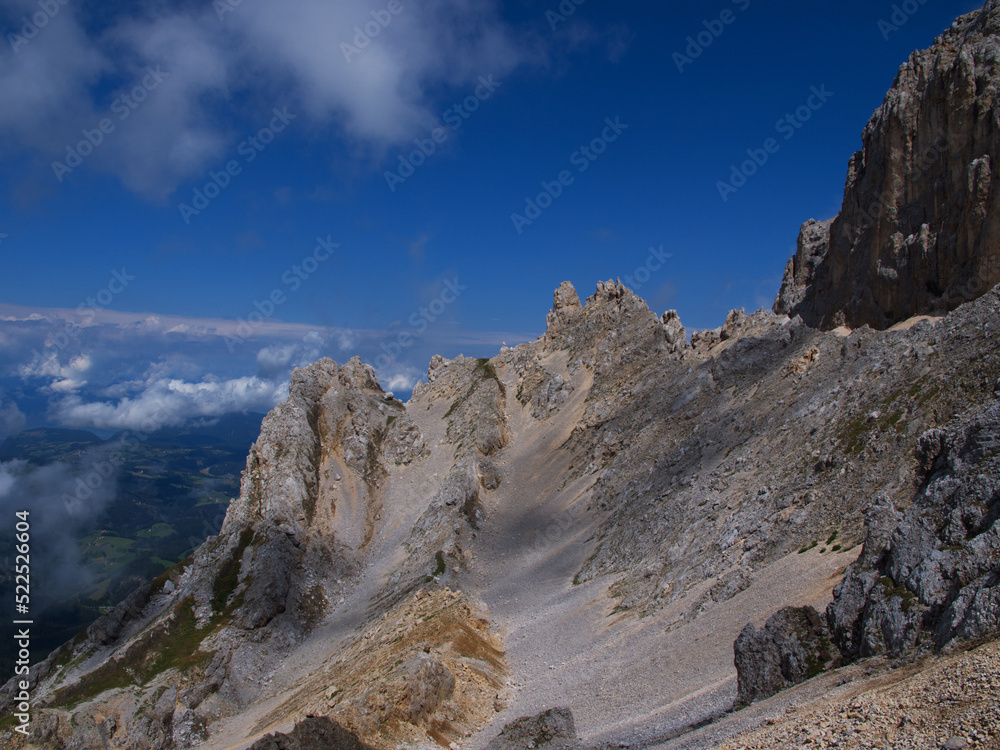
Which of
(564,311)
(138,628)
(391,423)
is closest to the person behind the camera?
(138,628)

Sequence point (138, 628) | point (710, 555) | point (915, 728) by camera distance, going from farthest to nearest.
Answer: point (138, 628) → point (710, 555) → point (915, 728)

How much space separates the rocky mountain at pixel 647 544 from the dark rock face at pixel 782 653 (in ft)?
0.31

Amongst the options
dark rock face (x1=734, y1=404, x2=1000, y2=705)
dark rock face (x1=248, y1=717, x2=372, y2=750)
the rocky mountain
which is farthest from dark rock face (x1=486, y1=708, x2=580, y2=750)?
dark rock face (x1=734, y1=404, x2=1000, y2=705)

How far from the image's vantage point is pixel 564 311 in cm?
13588

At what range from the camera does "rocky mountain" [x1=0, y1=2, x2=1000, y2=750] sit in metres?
19.8

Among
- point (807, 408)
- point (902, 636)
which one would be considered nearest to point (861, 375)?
point (807, 408)

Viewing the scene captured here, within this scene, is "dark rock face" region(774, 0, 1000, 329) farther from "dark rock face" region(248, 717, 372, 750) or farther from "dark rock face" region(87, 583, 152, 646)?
"dark rock face" region(87, 583, 152, 646)

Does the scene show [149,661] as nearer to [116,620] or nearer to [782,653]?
[116,620]

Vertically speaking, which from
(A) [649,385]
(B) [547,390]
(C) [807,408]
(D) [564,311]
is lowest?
(C) [807,408]

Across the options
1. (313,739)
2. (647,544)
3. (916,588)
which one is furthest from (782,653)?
(647,544)

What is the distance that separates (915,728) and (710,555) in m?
29.2

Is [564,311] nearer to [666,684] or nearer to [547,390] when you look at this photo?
[547,390]

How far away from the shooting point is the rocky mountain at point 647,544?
65.0 ft

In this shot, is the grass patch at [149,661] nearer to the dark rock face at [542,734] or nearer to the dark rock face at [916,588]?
the dark rock face at [542,734]
